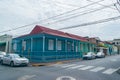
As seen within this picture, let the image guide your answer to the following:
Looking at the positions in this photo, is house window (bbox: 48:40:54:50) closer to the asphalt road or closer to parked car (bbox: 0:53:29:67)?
parked car (bbox: 0:53:29:67)

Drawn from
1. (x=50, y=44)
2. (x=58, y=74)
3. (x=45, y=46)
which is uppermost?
(x=50, y=44)

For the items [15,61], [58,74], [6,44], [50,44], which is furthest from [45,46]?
[6,44]

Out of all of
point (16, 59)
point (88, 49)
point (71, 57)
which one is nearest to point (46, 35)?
point (16, 59)

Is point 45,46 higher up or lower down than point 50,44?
lower down

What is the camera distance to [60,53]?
95.7 ft

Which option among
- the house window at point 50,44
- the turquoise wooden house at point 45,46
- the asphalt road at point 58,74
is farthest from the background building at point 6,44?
the asphalt road at point 58,74

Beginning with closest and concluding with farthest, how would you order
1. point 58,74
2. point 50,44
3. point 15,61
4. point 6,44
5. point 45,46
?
point 58,74, point 15,61, point 45,46, point 50,44, point 6,44

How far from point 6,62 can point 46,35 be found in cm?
692

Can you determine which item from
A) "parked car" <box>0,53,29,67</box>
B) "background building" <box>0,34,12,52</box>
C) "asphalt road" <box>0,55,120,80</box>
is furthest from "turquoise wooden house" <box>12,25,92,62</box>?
"asphalt road" <box>0,55,120,80</box>

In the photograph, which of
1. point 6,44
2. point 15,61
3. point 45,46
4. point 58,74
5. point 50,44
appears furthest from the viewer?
point 6,44

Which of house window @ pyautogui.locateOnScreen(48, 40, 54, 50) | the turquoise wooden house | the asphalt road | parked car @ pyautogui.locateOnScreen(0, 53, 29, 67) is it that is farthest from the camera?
house window @ pyautogui.locateOnScreen(48, 40, 54, 50)

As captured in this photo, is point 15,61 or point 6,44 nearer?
point 15,61

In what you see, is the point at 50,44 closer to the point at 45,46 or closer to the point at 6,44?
the point at 45,46

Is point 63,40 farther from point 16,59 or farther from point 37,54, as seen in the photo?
point 16,59
